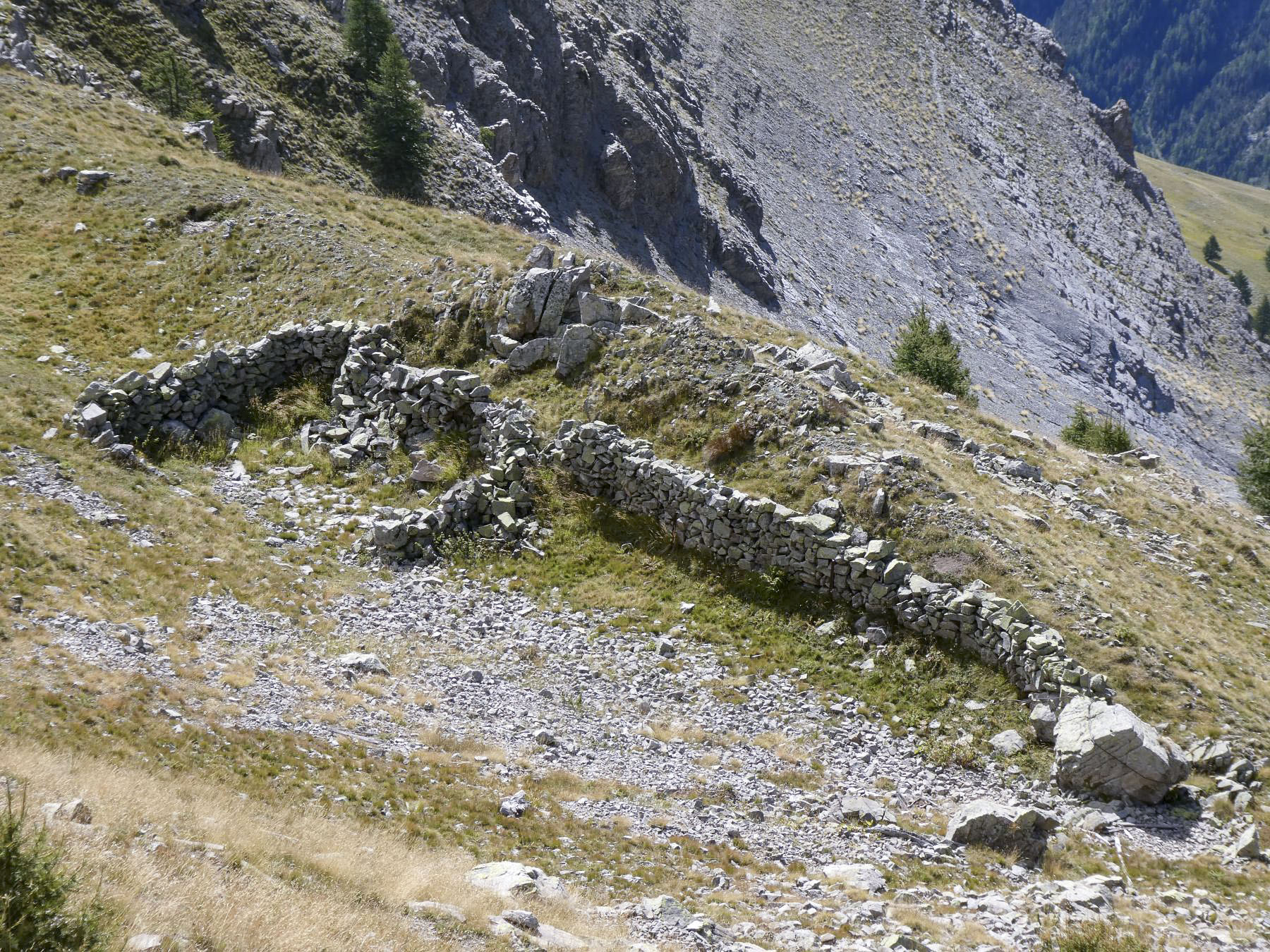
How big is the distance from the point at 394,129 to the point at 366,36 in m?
11.0

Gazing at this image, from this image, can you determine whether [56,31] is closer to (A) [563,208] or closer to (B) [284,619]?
(A) [563,208]

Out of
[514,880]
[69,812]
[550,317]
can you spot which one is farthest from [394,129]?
[514,880]

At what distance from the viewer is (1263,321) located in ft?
490

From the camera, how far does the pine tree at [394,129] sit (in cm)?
4975

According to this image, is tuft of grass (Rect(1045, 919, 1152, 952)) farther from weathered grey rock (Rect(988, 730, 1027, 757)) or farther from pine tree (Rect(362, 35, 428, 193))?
pine tree (Rect(362, 35, 428, 193))

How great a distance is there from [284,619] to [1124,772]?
15.5 m

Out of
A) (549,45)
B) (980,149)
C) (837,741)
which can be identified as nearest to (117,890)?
(837,741)

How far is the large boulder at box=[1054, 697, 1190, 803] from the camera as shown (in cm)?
1338

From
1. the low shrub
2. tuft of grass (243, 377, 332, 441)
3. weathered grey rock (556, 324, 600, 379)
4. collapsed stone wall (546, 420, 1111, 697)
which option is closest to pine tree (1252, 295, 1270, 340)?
the low shrub

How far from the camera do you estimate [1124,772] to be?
44.1 feet

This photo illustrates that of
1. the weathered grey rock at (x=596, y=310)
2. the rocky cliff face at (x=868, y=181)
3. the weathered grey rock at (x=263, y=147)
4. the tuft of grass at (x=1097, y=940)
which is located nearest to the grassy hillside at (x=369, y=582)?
the weathered grey rock at (x=596, y=310)

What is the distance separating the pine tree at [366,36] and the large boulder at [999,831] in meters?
57.3

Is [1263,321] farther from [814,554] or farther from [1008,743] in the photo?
[1008,743]

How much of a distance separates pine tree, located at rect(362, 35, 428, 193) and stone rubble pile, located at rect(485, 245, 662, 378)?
101 ft
